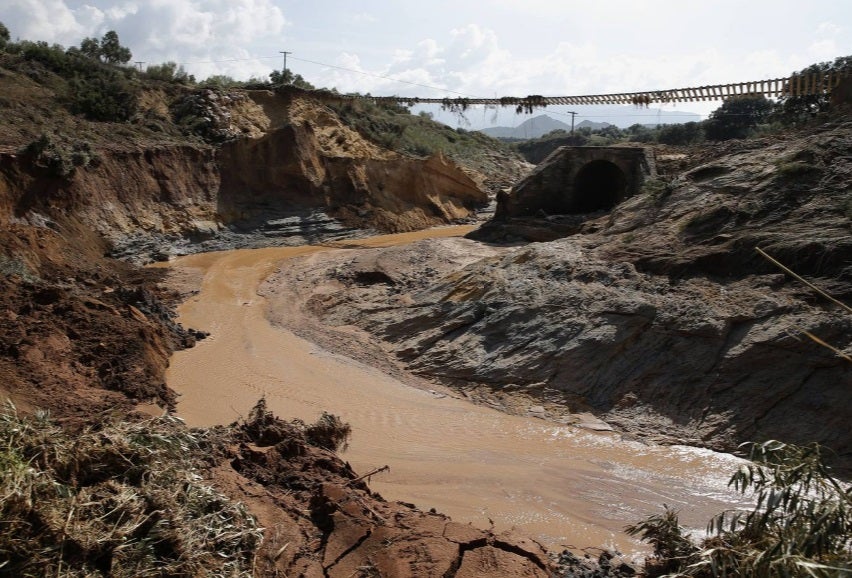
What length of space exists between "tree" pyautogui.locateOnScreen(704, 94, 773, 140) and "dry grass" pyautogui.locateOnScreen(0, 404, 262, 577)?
38032mm

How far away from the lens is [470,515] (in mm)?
7277

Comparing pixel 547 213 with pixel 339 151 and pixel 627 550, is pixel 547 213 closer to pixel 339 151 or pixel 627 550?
pixel 339 151

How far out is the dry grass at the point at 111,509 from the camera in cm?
406

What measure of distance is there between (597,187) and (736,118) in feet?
73.6

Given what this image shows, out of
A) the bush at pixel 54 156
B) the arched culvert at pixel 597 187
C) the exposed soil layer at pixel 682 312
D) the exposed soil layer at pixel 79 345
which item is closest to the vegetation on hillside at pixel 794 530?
the exposed soil layer at pixel 682 312

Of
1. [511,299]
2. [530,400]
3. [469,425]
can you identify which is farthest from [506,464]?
[511,299]

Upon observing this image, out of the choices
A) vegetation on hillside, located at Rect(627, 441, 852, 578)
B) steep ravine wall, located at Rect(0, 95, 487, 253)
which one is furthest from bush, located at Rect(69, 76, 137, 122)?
vegetation on hillside, located at Rect(627, 441, 852, 578)

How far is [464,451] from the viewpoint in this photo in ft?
29.9

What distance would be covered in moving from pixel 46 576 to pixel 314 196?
22.2 meters

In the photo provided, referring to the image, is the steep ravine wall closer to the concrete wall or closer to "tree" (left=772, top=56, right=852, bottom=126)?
the concrete wall

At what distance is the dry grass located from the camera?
160 inches

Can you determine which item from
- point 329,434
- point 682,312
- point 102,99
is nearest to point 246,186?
point 102,99

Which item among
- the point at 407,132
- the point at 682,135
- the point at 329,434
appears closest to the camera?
the point at 329,434

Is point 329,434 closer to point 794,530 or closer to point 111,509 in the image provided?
point 111,509
